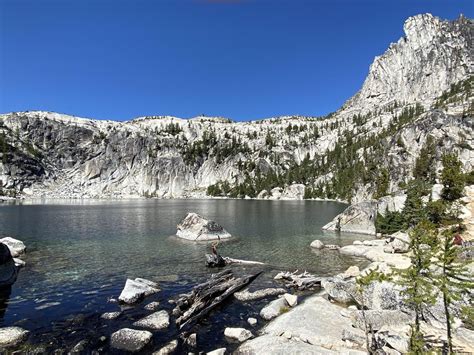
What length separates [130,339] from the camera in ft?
59.0

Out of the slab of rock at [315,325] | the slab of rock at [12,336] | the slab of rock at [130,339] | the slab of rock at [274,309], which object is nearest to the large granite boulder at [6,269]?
the slab of rock at [12,336]

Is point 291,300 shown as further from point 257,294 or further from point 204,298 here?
point 204,298

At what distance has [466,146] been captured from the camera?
145125mm

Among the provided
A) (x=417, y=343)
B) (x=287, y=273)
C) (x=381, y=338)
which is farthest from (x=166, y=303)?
(x=417, y=343)

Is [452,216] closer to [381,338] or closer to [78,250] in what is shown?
[381,338]

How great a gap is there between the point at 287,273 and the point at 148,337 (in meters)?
16.4

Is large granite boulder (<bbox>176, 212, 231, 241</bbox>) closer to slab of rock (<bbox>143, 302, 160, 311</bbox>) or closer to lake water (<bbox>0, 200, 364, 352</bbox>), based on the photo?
lake water (<bbox>0, 200, 364, 352</bbox>)

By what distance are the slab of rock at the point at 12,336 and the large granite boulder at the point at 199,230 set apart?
33.9 m

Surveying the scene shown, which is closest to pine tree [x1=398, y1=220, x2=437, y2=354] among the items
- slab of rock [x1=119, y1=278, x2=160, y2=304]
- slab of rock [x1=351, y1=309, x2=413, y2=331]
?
slab of rock [x1=351, y1=309, x2=413, y2=331]

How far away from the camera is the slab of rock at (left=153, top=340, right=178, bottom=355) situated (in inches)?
659

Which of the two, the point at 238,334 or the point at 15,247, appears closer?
the point at 238,334

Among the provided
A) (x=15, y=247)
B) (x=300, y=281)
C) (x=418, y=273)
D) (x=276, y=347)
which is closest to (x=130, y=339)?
(x=276, y=347)

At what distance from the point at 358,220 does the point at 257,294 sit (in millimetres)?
43430

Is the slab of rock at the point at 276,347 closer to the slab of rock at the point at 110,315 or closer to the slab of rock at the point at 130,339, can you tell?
the slab of rock at the point at 130,339
